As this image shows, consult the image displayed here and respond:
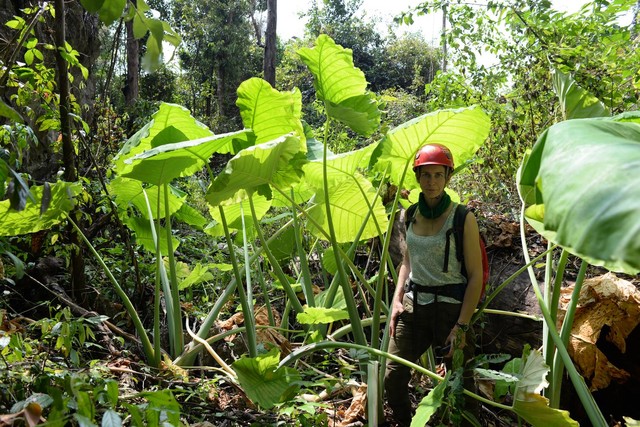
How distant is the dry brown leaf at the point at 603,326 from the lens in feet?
8.45

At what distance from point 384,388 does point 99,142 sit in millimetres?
2671

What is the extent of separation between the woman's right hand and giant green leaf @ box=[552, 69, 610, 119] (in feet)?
3.94

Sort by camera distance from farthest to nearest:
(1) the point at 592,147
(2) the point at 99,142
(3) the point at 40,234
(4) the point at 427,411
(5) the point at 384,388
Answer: (2) the point at 99,142
(3) the point at 40,234
(5) the point at 384,388
(4) the point at 427,411
(1) the point at 592,147

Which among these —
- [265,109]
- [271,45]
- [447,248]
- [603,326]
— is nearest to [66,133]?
[265,109]

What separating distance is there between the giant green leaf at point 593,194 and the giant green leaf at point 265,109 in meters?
1.62

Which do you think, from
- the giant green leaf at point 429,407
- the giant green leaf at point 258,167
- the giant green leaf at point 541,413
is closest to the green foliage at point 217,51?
the giant green leaf at point 258,167

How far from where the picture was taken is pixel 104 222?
333 centimetres

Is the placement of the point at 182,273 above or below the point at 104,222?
below

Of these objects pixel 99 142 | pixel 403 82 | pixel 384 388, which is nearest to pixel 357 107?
pixel 384 388

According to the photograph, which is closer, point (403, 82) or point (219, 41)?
point (219, 41)

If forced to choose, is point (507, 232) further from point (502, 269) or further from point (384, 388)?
point (384, 388)

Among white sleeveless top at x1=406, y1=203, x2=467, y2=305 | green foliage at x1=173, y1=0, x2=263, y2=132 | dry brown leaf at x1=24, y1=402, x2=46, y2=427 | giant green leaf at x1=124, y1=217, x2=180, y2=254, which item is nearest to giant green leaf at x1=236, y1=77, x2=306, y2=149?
white sleeveless top at x1=406, y1=203, x2=467, y2=305

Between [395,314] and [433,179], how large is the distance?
62 cm

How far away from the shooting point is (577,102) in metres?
2.50
